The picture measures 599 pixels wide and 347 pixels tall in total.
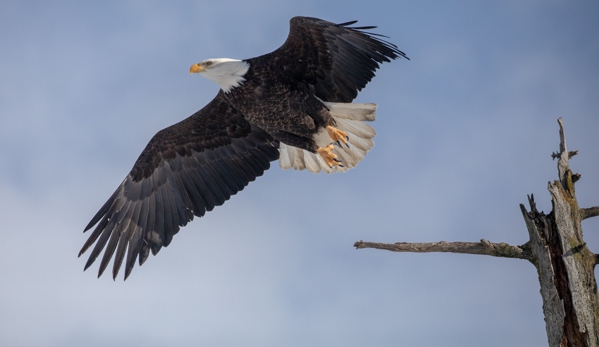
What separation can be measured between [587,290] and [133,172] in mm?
5592

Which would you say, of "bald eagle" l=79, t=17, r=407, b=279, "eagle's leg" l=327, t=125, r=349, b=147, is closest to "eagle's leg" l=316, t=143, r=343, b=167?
"bald eagle" l=79, t=17, r=407, b=279

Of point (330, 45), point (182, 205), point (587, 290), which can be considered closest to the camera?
point (587, 290)

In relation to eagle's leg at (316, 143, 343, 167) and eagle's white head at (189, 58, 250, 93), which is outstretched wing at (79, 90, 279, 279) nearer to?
eagle's white head at (189, 58, 250, 93)

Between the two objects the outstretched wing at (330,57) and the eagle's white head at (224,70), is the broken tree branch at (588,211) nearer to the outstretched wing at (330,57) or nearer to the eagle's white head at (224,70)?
the outstretched wing at (330,57)

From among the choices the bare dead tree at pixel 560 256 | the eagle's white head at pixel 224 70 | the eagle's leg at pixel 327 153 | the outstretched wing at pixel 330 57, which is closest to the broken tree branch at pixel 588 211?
the bare dead tree at pixel 560 256

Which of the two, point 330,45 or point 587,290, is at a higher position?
point 330,45

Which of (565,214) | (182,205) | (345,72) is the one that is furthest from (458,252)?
(182,205)

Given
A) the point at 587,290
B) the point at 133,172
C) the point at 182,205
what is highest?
the point at 133,172

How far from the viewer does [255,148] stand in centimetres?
788

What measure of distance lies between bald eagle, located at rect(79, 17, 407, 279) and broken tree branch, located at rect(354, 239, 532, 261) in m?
2.18

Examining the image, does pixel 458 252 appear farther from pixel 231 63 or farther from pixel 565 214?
pixel 231 63

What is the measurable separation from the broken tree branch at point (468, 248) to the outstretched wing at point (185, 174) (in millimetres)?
2910

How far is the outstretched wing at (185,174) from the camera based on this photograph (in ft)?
25.2

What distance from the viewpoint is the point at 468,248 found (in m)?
5.29
